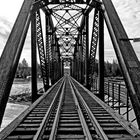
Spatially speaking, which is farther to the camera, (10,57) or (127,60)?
(127,60)

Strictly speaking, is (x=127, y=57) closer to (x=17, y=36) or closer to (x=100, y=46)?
(x=17, y=36)

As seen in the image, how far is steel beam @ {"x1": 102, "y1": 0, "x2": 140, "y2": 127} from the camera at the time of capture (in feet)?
10.6

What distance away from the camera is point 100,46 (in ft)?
25.8

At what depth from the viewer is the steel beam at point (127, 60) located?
10.6 ft

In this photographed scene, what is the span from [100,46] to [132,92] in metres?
4.83

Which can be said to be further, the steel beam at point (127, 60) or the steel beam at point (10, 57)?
the steel beam at point (127, 60)

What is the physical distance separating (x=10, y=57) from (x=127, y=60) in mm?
2447

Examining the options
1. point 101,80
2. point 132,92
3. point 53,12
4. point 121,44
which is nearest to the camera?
point 132,92

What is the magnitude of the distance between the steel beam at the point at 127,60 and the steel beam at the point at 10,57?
2264mm

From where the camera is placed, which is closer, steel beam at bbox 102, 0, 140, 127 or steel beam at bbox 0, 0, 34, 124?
steel beam at bbox 0, 0, 34, 124

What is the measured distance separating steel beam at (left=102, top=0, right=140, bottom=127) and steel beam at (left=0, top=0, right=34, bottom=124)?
226 centimetres

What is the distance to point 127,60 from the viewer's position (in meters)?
3.63

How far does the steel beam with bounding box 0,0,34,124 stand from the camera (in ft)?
9.94

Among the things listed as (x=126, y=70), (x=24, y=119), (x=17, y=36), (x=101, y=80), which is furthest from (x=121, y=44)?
(x=101, y=80)
